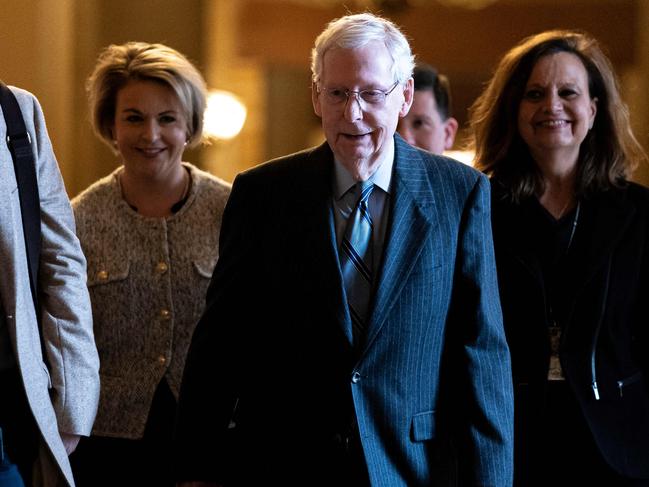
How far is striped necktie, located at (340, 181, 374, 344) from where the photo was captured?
2537 millimetres

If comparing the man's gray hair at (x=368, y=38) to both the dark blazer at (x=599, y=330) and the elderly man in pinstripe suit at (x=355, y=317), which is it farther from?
the dark blazer at (x=599, y=330)

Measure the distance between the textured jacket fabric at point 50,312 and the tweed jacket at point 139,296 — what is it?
496mm

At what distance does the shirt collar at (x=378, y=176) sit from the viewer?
260 centimetres

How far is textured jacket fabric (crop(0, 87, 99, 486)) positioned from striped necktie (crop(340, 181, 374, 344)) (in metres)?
0.67

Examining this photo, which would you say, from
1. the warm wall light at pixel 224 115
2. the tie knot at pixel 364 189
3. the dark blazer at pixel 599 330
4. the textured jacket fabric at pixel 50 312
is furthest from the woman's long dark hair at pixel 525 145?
the warm wall light at pixel 224 115

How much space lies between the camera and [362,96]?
97.5 inches

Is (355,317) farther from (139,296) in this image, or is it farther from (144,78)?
(144,78)

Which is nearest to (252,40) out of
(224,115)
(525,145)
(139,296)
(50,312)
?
(224,115)

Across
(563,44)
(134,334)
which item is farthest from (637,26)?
(134,334)

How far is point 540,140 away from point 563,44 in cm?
32

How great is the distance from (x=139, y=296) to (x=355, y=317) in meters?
0.94

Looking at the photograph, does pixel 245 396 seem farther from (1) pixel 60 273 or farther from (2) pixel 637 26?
(2) pixel 637 26

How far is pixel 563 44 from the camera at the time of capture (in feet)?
10.9

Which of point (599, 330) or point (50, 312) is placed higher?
point (50, 312)
